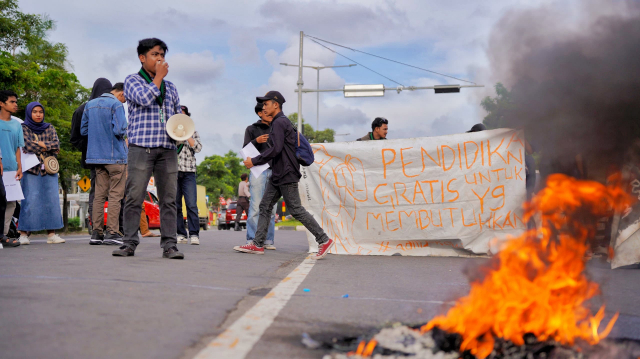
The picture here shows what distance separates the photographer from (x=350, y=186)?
8852 mm

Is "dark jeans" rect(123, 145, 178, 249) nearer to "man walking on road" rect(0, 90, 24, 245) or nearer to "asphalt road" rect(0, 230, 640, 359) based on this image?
"asphalt road" rect(0, 230, 640, 359)

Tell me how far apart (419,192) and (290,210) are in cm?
204

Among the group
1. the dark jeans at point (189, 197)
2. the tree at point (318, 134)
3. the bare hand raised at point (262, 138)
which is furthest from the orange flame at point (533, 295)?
the tree at point (318, 134)

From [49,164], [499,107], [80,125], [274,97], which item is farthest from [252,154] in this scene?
[499,107]

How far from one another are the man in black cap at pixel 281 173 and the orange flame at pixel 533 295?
169 inches

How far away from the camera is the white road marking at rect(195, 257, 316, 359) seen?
8.36 ft

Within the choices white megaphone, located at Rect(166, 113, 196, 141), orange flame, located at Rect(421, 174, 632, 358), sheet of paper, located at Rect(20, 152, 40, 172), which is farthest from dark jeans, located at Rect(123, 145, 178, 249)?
orange flame, located at Rect(421, 174, 632, 358)

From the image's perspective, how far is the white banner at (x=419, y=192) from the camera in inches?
324

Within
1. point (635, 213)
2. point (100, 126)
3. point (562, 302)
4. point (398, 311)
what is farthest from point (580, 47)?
point (100, 126)

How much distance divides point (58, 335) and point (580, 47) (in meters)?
3.31

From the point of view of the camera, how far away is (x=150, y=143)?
20.4ft

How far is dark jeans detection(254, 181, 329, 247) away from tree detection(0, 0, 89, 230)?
18.3 metres

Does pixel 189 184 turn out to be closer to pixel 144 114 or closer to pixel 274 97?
pixel 274 97

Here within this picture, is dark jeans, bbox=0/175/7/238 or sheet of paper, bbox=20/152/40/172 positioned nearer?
dark jeans, bbox=0/175/7/238
